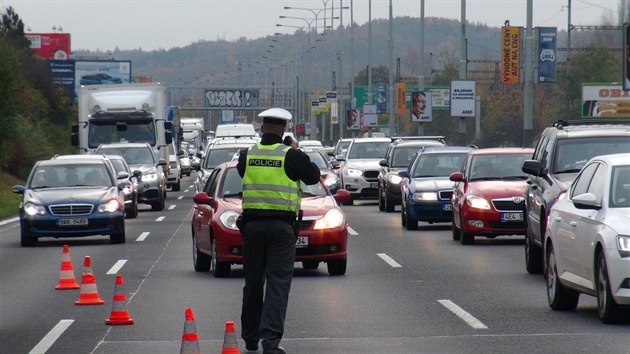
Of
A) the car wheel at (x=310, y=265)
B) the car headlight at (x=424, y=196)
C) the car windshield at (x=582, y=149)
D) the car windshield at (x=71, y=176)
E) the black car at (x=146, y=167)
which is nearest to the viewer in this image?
the car windshield at (x=582, y=149)

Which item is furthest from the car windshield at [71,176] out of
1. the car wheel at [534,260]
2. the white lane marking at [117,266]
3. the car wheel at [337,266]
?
the car wheel at [534,260]

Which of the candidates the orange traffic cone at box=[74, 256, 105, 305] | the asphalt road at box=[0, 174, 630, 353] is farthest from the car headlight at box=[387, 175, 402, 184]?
the orange traffic cone at box=[74, 256, 105, 305]

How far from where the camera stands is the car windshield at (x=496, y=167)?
2497 cm

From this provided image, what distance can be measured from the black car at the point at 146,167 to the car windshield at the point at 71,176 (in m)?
10.7

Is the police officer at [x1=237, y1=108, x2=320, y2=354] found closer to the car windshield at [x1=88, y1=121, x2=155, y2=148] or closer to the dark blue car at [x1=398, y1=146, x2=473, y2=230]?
the dark blue car at [x1=398, y1=146, x2=473, y2=230]

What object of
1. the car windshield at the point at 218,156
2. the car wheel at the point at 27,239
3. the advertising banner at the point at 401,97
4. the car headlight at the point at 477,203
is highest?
the advertising banner at the point at 401,97

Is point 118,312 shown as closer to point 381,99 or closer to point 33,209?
point 33,209

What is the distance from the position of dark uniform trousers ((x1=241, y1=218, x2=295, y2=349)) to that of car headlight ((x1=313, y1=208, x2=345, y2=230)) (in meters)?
6.93

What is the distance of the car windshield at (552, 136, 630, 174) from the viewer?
19016 mm

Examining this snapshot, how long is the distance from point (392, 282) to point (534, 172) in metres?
2.47

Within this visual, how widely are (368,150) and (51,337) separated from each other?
30.4 metres

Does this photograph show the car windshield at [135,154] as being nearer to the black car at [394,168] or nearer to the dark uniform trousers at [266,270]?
the black car at [394,168]

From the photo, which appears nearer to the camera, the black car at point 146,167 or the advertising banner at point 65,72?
the black car at point 146,167

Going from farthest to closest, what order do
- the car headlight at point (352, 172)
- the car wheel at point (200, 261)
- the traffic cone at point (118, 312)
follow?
the car headlight at point (352, 172), the car wheel at point (200, 261), the traffic cone at point (118, 312)
